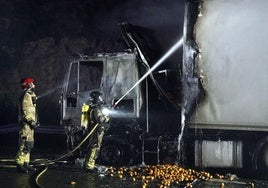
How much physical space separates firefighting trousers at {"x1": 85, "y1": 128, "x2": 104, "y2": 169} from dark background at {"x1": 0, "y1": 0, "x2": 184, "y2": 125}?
24.5 feet

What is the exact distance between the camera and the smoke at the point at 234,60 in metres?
6.98

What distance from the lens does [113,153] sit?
8.77 metres

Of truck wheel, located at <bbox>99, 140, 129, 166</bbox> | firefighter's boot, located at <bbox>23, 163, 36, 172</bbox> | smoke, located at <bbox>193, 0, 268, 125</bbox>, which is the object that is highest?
smoke, located at <bbox>193, 0, 268, 125</bbox>

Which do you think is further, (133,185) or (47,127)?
(47,127)

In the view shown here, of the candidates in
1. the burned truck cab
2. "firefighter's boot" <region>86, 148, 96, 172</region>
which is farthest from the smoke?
"firefighter's boot" <region>86, 148, 96, 172</region>

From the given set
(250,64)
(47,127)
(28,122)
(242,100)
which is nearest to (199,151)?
(242,100)

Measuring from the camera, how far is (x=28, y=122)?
793cm

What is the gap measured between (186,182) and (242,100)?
2115mm

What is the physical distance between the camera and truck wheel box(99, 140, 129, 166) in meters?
8.70

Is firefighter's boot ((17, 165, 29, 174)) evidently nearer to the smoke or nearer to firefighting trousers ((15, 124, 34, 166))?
firefighting trousers ((15, 124, 34, 166))

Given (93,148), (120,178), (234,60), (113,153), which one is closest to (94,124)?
(93,148)

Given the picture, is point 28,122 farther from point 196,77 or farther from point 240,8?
point 240,8

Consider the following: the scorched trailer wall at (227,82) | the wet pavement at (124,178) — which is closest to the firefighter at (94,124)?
the wet pavement at (124,178)

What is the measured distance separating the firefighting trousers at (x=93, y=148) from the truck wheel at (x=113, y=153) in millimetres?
680
